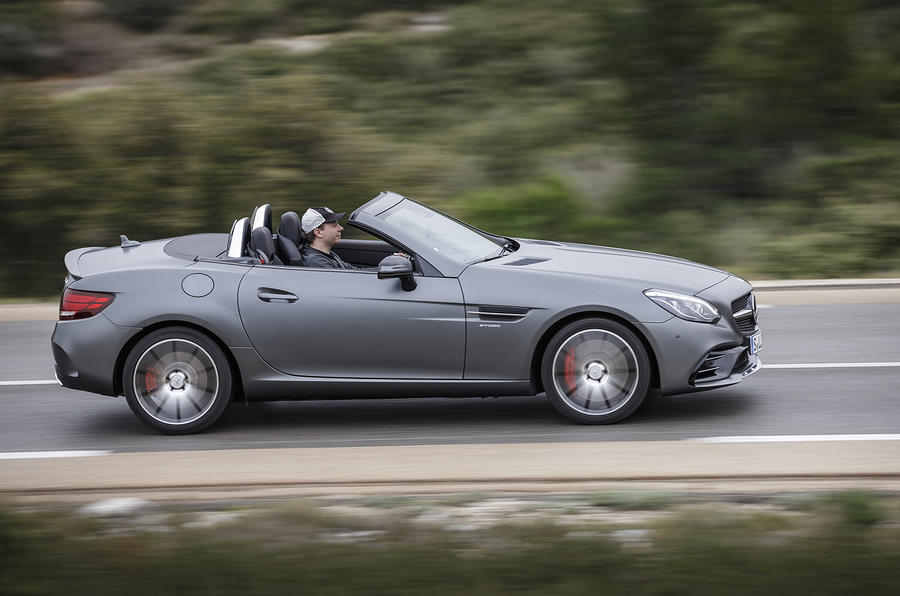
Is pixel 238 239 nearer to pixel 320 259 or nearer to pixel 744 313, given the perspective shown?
pixel 320 259

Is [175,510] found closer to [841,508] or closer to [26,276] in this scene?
[841,508]

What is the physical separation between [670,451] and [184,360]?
2.99 m

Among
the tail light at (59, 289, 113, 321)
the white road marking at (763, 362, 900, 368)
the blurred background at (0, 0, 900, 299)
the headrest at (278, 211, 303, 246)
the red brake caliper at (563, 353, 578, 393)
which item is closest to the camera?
the red brake caliper at (563, 353, 578, 393)

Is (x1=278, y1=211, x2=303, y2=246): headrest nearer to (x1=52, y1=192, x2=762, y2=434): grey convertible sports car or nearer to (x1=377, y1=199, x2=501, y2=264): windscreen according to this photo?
(x1=52, y1=192, x2=762, y2=434): grey convertible sports car

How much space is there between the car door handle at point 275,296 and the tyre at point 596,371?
5.17 feet

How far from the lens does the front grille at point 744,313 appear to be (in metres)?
6.97

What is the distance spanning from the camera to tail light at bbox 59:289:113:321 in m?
7.05

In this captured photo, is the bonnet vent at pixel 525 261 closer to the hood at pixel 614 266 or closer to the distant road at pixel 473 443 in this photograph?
the hood at pixel 614 266

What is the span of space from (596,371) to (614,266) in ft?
2.49

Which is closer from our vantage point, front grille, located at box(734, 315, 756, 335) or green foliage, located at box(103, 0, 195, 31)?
front grille, located at box(734, 315, 756, 335)

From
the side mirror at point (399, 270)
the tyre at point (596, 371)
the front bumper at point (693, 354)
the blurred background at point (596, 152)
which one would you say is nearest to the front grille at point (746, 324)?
the front bumper at point (693, 354)

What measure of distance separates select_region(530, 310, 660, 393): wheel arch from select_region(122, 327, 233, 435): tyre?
6.19 ft

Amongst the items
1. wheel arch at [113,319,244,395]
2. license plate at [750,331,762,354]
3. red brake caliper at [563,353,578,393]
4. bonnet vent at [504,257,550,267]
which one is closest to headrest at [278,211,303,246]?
wheel arch at [113,319,244,395]

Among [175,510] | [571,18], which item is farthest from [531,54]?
[175,510]
